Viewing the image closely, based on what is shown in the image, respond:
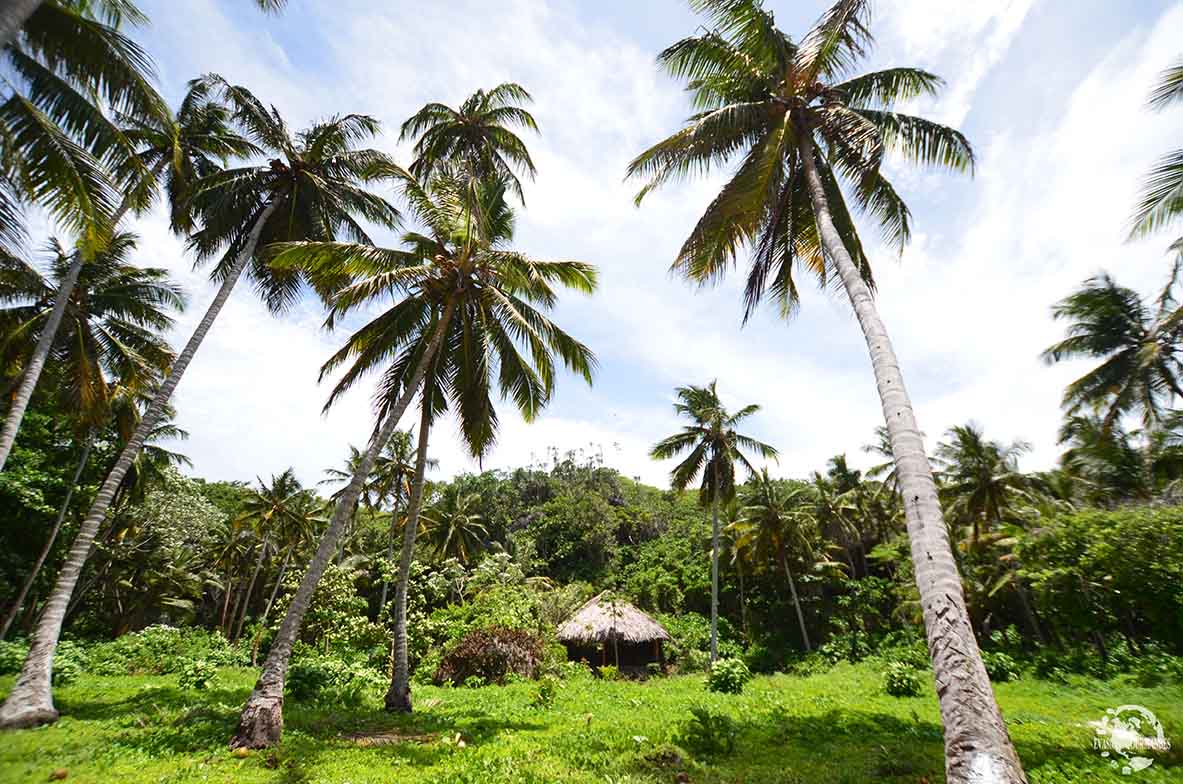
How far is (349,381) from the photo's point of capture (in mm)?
11414

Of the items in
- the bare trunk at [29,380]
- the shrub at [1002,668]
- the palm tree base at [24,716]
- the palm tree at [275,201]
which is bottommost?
the shrub at [1002,668]

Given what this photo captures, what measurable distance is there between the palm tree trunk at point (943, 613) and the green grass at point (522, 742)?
3.03 metres

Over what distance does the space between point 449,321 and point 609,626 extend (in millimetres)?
17948

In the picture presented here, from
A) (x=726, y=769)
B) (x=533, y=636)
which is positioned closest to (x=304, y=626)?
(x=533, y=636)

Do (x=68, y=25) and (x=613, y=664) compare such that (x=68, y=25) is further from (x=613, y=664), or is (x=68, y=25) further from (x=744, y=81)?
(x=613, y=664)

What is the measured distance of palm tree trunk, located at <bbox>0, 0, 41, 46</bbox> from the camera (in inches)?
150

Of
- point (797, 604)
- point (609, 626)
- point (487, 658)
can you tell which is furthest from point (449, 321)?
point (797, 604)

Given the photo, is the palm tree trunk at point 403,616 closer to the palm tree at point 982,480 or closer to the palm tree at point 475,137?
the palm tree at point 475,137

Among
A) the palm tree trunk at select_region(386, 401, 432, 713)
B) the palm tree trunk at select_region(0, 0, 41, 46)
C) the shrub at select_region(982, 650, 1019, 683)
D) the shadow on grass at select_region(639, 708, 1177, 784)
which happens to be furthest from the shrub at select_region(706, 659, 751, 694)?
the palm tree trunk at select_region(0, 0, 41, 46)

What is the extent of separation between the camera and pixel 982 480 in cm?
2141

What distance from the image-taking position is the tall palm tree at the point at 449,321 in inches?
390

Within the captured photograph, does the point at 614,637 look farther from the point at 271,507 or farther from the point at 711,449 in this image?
the point at 271,507

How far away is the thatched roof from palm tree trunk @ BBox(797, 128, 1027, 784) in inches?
807

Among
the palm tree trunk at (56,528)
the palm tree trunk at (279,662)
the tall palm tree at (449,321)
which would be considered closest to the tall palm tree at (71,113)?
the tall palm tree at (449,321)
